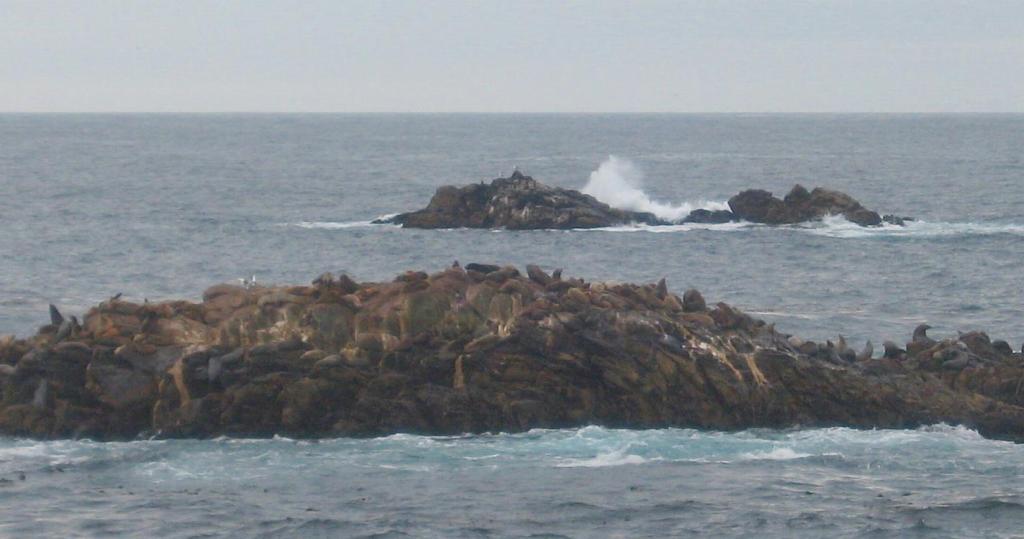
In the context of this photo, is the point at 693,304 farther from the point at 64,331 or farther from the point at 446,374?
the point at 64,331

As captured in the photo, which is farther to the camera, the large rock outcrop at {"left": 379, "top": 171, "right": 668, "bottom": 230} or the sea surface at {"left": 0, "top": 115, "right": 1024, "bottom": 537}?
the large rock outcrop at {"left": 379, "top": 171, "right": 668, "bottom": 230}

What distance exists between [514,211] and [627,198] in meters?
17.6

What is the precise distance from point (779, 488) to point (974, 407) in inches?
281

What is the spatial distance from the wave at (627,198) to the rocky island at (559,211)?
10.8 ft

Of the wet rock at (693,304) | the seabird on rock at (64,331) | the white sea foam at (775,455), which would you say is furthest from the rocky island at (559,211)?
the white sea foam at (775,455)

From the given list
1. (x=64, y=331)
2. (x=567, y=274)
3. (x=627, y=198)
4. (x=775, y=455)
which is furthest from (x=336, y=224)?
(x=775, y=455)

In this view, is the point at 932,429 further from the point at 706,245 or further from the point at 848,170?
the point at 848,170

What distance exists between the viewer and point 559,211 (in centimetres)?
8562

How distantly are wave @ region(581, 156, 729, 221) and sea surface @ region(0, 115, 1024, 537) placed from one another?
0.27 metres

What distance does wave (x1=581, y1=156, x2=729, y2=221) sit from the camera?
93438 mm

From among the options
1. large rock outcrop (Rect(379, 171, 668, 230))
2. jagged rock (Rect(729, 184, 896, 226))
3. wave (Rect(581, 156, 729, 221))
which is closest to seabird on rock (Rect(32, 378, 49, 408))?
large rock outcrop (Rect(379, 171, 668, 230))

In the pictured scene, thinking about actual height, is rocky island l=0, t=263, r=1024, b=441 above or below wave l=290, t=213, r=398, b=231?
above

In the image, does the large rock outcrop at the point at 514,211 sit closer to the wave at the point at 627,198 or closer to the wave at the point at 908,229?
the wave at the point at 627,198

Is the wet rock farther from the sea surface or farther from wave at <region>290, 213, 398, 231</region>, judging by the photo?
wave at <region>290, 213, 398, 231</region>
